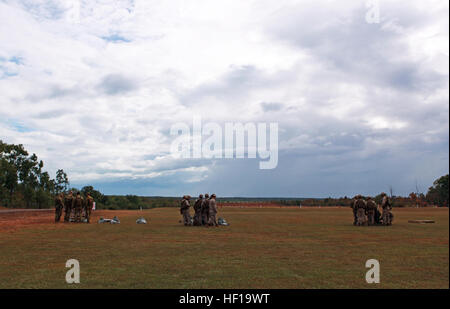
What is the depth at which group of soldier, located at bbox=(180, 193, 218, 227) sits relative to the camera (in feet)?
94.9

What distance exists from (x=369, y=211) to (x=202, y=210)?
1203cm

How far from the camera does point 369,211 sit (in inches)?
1230

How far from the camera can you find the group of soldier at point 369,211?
99.3ft

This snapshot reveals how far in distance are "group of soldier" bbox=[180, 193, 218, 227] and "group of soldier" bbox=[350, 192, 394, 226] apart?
10020 millimetres

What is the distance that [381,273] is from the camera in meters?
11.5

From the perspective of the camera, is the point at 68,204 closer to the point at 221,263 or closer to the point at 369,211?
the point at 369,211

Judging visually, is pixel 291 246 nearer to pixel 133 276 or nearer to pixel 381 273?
pixel 381 273

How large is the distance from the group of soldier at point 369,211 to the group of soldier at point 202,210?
395 inches

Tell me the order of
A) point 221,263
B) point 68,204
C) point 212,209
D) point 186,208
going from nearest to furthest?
1. point 221,263
2. point 212,209
3. point 186,208
4. point 68,204

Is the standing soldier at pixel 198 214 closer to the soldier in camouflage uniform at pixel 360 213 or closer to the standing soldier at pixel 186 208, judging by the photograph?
the standing soldier at pixel 186 208

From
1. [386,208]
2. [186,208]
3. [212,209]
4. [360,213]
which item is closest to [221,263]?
[212,209]

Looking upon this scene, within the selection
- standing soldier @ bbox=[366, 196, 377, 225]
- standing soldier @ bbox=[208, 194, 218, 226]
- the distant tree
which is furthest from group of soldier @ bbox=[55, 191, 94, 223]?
the distant tree

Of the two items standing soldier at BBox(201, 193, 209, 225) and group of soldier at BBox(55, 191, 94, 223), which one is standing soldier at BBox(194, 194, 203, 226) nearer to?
standing soldier at BBox(201, 193, 209, 225)

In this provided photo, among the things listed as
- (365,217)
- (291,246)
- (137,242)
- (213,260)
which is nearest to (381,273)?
(213,260)
